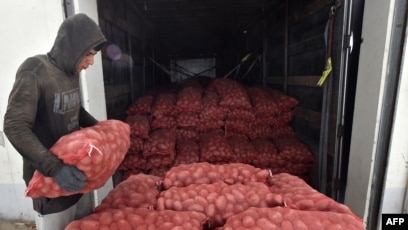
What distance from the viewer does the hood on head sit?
1491 millimetres

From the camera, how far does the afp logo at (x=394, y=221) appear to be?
7.72ft

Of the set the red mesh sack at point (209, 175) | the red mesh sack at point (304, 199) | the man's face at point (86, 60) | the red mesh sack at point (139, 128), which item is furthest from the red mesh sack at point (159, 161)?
the man's face at point (86, 60)

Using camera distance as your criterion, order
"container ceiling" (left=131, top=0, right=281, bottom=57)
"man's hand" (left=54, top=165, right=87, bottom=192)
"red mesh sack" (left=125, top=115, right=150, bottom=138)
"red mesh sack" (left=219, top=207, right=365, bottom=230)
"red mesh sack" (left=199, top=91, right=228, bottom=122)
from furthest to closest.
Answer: "container ceiling" (left=131, top=0, right=281, bottom=57) < "red mesh sack" (left=199, top=91, right=228, bottom=122) < "red mesh sack" (left=125, top=115, right=150, bottom=138) < "red mesh sack" (left=219, top=207, right=365, bottom=230) < "man's hand" (left=54, top=165, right=87, bottom=192)

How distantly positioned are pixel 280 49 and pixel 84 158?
13.3 feet

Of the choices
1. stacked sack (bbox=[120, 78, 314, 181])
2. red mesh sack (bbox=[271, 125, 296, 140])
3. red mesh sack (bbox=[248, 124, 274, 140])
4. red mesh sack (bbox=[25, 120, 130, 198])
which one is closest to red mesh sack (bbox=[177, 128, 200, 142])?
stacked sack (bbox=[120, 78, 314, 181])

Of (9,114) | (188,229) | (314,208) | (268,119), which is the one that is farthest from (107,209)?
(268,119)

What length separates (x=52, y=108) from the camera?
1518mm

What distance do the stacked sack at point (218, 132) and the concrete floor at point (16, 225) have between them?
1.14 meters

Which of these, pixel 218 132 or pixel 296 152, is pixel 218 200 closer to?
pixel 296 152

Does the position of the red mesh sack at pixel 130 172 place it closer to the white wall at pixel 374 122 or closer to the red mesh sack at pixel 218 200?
the red mesh sack at pixel 218 200

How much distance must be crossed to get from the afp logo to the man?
2.59 m

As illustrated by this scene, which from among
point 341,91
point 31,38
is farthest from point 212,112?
point 31,38

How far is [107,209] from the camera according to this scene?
1.57m

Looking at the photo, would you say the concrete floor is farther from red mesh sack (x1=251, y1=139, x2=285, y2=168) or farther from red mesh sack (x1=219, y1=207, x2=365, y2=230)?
red mesh sack (x1=251, y1=139, x2=285, y2=168)
